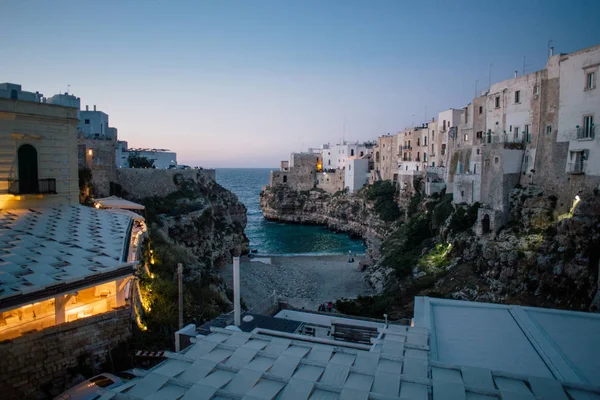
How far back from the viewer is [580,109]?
18.3m

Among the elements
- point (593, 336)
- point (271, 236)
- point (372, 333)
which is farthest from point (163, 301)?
point (271, 236)

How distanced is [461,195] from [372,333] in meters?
16.6

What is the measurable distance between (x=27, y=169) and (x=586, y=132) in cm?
2275

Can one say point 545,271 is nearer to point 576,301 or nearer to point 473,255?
point 576,301

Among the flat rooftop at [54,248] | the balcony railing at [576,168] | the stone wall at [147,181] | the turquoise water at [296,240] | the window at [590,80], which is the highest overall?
the window at [590,80]

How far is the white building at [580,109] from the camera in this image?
685 inches

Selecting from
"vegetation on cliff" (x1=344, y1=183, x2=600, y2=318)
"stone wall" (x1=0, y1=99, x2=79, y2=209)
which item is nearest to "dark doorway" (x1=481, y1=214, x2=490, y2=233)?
"vegetation on cliff" (x1=344, y1=183, x2=600, y2=318)

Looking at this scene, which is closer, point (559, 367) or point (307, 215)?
point (559, 367)

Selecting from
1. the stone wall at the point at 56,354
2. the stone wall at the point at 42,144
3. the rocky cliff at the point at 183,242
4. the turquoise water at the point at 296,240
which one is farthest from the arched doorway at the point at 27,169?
the turquoise water at the point at 296,240

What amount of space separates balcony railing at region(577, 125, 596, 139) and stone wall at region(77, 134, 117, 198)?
25688 millimetres

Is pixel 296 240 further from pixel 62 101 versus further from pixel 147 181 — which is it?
pixel 62 101

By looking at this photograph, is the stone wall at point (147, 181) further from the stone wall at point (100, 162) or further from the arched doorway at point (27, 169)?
the arched doorway at point (27, 169)

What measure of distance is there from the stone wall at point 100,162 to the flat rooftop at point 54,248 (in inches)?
458

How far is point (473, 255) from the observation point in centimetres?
2066
